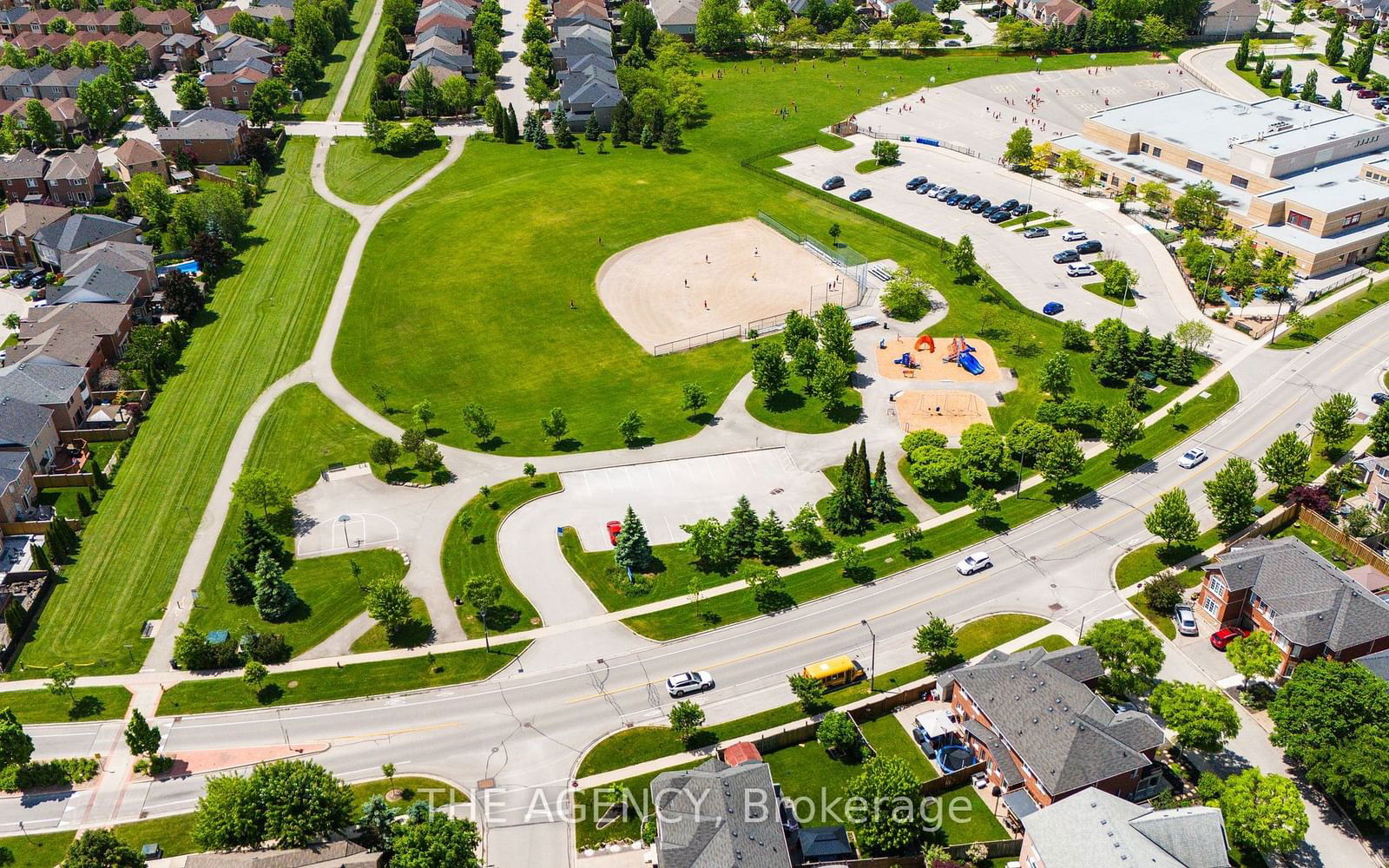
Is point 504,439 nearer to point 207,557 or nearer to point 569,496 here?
point 569,496

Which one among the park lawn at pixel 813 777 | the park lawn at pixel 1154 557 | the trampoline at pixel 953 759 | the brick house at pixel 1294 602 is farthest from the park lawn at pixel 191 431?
the brick house at pixel 1294 602

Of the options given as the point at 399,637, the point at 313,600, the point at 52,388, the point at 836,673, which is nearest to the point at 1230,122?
the point at 836,673

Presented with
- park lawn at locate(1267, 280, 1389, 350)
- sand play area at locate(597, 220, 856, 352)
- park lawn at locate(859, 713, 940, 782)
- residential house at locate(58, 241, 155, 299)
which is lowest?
park lawn at locate(859, 713, 940, 782)

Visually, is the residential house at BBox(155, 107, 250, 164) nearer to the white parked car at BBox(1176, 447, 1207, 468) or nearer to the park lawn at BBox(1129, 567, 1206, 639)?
the white parked car at BBox(1176, 447, 1207, 468)

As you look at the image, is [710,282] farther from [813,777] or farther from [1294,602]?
[1294,602]

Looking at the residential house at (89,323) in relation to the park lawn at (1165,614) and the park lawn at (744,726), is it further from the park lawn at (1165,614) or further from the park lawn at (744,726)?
the park lawn at (1165,614)

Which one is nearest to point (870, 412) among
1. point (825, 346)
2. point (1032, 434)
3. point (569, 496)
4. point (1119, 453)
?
point (825, 346)

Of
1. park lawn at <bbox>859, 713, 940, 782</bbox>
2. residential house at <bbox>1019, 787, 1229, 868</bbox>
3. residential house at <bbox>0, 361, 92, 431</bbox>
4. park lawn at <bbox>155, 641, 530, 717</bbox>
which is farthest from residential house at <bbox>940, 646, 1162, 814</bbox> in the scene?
residential house at <bbox>0, 361, 92, 431</bbox>
